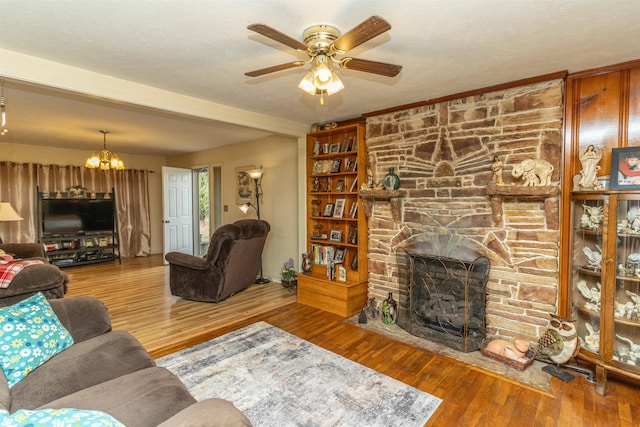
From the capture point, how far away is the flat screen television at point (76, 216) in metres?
5.75

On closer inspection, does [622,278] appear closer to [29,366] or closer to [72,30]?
[29,366]

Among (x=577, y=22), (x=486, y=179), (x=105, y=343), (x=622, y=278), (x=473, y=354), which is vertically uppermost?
(x=577, y=22)

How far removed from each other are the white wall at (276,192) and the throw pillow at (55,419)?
3.62 metres

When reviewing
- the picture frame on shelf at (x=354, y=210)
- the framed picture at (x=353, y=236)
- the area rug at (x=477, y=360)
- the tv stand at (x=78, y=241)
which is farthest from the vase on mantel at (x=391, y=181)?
the tv stand at (x=78, y=241)

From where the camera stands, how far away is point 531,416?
6.25ft

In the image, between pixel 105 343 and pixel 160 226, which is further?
pixel 160 226

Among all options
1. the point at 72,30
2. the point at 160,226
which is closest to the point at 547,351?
the point at 72,30

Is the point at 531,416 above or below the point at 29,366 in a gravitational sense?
below

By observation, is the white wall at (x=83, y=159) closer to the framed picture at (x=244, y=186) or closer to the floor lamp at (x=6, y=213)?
the floor lamp at (x=6, y=213)

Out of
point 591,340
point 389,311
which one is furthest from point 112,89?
point 591,340

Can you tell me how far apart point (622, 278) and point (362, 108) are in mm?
2682

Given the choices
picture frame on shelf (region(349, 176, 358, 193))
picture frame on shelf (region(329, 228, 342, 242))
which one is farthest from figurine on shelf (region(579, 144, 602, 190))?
picture frame on shelf (region(329, 228, 342, 242))

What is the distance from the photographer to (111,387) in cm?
143

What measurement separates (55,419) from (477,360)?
2797 millimetres
